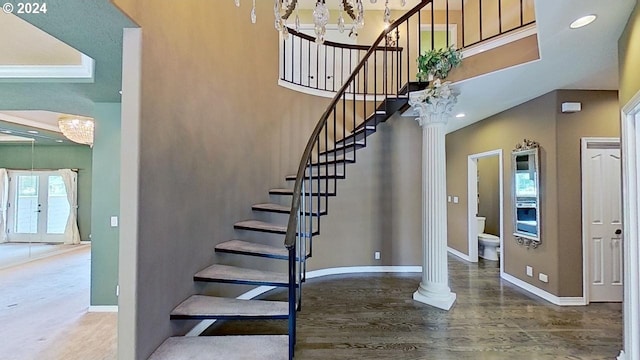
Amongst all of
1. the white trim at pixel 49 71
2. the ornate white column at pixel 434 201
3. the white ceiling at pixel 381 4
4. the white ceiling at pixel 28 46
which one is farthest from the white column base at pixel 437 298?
the white ceiling at pixel 381 4

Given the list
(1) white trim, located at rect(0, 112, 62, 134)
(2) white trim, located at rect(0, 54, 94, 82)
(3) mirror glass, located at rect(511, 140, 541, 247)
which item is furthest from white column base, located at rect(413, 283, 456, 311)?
(1) white trim, located at rect(0, 112, 62, 134)

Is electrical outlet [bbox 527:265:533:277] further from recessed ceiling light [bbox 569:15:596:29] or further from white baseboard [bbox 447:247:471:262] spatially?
recessed ceiling light [bbox 569:15:596:29]

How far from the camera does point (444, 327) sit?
3.06 metres

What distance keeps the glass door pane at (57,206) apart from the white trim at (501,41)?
8617 millimetres

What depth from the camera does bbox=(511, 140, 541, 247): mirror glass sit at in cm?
409

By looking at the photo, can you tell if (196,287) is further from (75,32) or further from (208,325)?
(75,32)

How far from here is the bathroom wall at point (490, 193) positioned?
661 cm

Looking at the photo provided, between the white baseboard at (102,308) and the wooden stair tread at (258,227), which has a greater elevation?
the wooden stair tread at (258,227)

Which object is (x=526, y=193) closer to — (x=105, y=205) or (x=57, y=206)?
(x=105, y=205)

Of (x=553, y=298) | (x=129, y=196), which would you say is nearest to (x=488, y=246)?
(x=553, y=298)

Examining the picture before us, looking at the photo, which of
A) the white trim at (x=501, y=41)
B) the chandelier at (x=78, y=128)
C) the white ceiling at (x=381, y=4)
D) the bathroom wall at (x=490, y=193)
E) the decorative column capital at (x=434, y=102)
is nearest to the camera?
the white trim at (x=501, y=41)

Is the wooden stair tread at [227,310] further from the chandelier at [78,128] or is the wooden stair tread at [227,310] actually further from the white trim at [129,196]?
the chandelier at [78,128]

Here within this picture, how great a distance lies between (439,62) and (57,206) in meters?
8.46

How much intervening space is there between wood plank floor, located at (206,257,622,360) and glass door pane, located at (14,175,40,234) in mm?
6108
